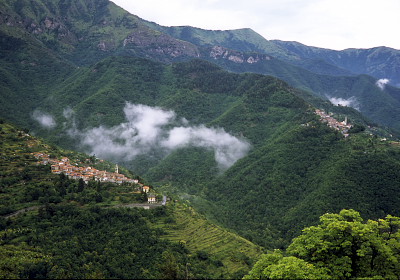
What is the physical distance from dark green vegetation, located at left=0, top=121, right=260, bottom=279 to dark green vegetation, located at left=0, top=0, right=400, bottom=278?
0.19 meters

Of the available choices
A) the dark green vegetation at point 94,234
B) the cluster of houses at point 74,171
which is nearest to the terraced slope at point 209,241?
the dark green vegetation at point 94,234

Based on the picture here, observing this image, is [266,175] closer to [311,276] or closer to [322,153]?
[322,153]

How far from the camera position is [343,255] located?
22.9 meters

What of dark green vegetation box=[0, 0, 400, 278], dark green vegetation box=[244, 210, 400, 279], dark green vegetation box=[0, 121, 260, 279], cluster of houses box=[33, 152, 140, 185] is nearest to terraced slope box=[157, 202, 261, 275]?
dark green vegetation box=[0, 121, 260, 279]

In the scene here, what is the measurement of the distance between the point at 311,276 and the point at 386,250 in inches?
217

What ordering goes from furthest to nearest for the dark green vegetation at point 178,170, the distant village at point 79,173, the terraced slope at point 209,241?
the distant village at point 79,173
the terraced slope at point 209,241
the dark green vegetation at point 178,170

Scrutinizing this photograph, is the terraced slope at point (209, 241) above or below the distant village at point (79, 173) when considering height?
below

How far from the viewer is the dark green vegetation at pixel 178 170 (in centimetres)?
4234

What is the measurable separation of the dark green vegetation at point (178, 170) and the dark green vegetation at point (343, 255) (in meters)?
8.09

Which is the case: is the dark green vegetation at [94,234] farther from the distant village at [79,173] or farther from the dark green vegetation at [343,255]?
the dark green vegetation at [343,255]

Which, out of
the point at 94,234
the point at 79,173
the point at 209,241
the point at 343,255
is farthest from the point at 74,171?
the point at 343,255

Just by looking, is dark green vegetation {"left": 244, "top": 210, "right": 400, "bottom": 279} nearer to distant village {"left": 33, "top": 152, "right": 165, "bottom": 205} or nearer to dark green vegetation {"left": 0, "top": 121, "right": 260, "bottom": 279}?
dark green vegetation {"left": 0, "top": 121, "right": 260, "bottom": 279}

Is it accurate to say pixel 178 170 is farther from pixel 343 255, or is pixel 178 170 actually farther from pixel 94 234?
pixel 343 255

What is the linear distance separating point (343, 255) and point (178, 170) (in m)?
95.4
